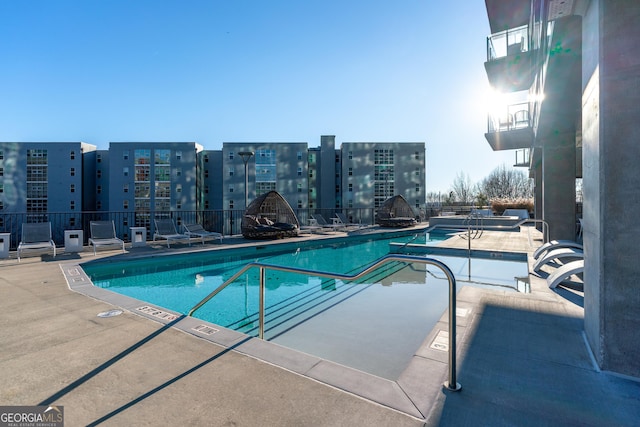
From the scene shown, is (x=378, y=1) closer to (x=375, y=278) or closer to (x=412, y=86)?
(x=412, y=86)

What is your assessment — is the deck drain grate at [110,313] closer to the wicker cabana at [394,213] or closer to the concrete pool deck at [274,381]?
the concrete pool deck at [274,381]

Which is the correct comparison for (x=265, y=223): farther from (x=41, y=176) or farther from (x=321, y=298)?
(x=41, y=176)

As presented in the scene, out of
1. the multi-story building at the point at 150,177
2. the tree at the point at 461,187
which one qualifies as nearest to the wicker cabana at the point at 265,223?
the multi-story building at the point at 150,177

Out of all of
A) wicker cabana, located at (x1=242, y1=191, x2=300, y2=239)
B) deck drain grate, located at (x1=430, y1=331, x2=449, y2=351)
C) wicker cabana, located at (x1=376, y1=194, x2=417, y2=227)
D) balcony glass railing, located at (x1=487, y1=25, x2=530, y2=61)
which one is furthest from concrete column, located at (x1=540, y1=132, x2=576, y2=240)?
wicker cabana, located at (x1=376, y1=194, x2=417, y2=227)

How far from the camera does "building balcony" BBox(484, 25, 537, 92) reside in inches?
360

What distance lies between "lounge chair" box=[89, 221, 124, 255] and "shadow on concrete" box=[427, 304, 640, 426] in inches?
382

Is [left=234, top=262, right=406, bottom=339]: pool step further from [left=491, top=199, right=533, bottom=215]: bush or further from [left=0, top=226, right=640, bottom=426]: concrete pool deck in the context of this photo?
[left=491, top=199, right=533, bottom=215]: bush

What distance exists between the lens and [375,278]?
7.10 meters

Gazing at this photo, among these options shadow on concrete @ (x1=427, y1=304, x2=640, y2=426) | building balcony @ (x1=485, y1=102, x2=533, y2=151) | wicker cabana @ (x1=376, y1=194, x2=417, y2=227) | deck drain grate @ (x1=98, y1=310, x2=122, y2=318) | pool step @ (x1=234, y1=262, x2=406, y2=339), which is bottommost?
pool step @ (x1=234, y1=262, x2=406, y2=339)

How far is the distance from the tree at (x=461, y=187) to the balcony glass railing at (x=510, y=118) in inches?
1930

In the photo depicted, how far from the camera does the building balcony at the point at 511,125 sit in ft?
37.7


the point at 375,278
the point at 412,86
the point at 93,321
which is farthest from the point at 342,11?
the point at 93,321

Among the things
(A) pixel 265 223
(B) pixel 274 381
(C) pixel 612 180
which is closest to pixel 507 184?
(A) pixel 265 223

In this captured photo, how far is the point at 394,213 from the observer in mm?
21656
